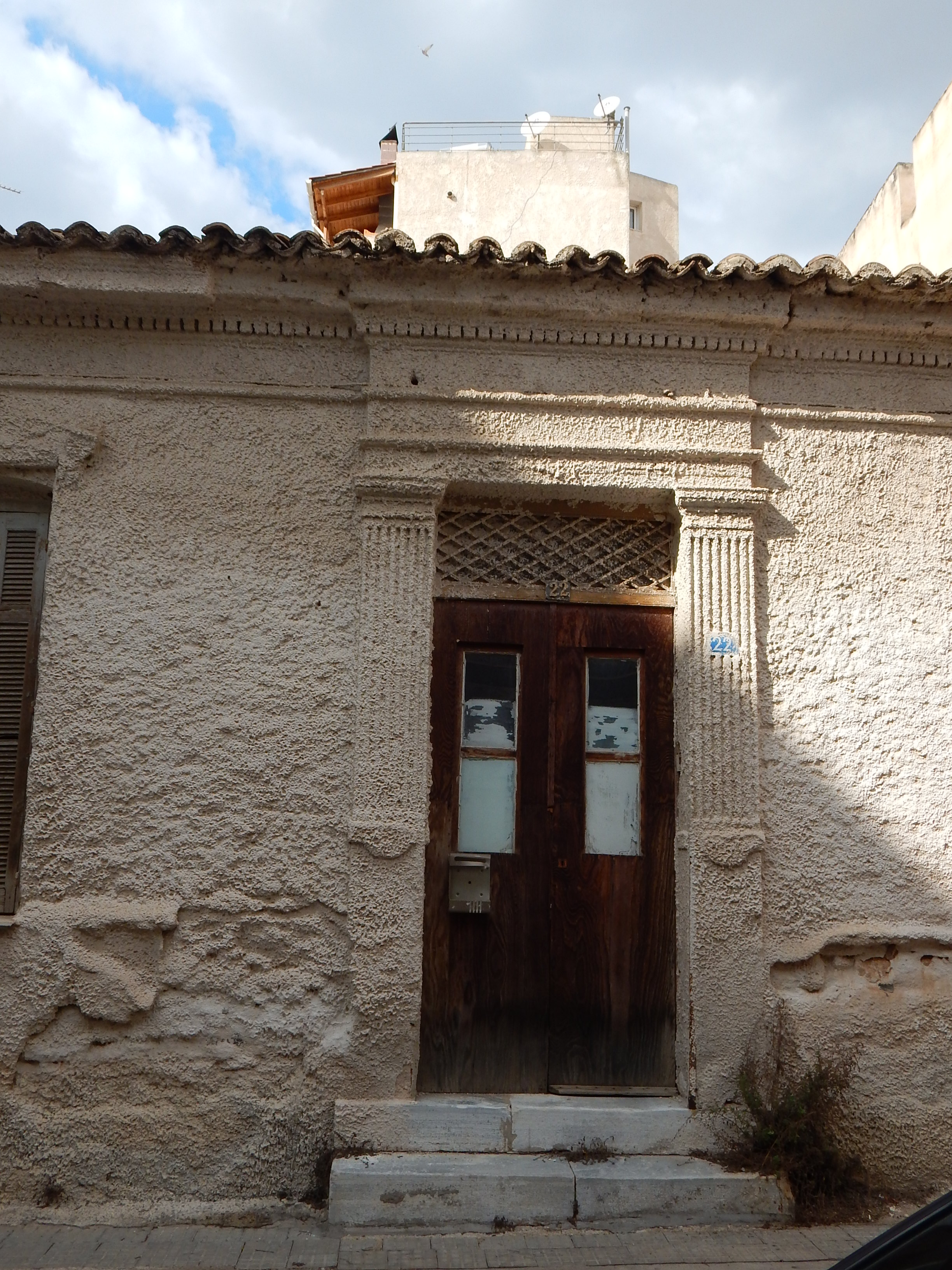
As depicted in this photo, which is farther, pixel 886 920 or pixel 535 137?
pixel 535 137

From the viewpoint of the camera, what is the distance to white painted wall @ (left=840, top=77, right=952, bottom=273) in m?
8.49

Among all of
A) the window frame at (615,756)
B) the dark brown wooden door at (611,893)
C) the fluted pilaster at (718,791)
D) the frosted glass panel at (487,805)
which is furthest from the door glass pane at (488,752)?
the fluted pilaster at (718,791)

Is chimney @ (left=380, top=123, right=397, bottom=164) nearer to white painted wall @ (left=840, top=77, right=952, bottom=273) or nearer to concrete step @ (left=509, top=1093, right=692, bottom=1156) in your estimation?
white painted wall @ (left=840, top=77, right=952, bottom=273)

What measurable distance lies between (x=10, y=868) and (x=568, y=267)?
11.8 ft

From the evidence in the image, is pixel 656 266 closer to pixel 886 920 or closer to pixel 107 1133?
pixel 886 920

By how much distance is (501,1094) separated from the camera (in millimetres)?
4426

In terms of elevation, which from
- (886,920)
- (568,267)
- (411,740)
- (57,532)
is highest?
(568,267)

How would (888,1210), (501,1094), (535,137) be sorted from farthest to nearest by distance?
(535,137)
(501,1094)
(888,1210)

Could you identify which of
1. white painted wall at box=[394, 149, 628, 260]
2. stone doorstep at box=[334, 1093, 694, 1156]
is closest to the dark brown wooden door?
stone doorstep at box=[334, 1093, 694, 1156]

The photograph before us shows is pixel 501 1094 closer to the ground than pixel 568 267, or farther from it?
closer to the ground

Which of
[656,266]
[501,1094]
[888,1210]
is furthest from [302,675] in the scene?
[888,1210]

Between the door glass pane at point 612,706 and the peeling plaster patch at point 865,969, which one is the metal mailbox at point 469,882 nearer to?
the door glass pane at point 612,706

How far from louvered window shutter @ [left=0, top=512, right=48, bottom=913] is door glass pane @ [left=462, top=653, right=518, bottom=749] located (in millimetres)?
1926

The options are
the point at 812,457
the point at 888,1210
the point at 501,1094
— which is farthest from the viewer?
the point at 812,457
